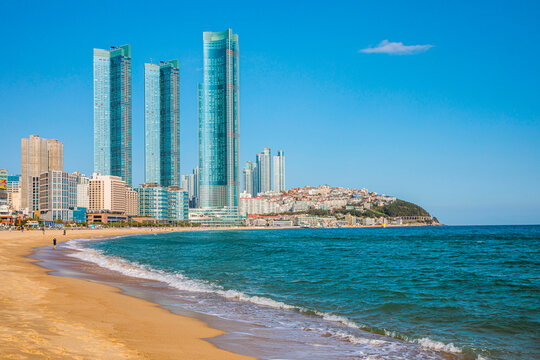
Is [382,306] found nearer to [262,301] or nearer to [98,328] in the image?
[262,301]

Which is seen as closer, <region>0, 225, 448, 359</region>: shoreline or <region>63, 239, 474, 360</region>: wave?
<region>0, 225, 448, 359</region>: shoreline

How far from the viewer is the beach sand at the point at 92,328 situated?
880cm

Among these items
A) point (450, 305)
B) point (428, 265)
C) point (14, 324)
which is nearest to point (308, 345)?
point (14, 324)

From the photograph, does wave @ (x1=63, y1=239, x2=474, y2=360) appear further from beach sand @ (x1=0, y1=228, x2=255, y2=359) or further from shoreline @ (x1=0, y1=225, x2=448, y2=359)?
beach sand @ (x1=0, y1=228, x2=255, y2=359)

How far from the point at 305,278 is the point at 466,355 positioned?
14.4 meters

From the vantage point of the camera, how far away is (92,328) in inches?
434

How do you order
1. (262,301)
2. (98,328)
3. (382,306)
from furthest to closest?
(262,301)
(382,306)
(98,328)

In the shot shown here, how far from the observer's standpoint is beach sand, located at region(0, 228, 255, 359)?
8805 millimetres

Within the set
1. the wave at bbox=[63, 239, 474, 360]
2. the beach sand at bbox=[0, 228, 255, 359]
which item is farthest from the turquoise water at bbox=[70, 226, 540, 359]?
the beach sand at bbox=[0, 228, 255, 359]

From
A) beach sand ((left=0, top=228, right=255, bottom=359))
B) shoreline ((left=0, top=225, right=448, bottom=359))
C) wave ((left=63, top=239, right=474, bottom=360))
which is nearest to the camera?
beach sand ((left=0, top=228, right=255, bottom=359))

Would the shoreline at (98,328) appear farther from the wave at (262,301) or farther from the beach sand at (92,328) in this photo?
the wave at (262,301)

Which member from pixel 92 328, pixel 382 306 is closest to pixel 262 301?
pixel 382 306

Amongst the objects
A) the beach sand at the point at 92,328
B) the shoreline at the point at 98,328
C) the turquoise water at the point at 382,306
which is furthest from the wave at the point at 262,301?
the beach sand at the point at 92,328

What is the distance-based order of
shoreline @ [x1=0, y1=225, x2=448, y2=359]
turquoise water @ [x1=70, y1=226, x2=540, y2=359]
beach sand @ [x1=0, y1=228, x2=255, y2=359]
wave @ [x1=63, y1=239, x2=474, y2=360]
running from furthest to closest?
wave @ [x1=63, y1=239, x2=474, y2=360] → turquoise water @ [x1=70, y1=226, x2=540, y2=359] → shoreline @ [x1=0, y1=225, x2=448, y2=359] → beach sand @ [x1=0, y1=228, x2=255, y2=359]
